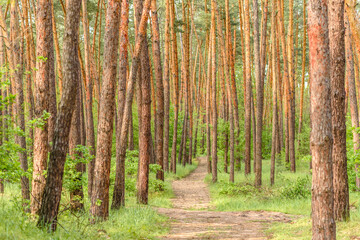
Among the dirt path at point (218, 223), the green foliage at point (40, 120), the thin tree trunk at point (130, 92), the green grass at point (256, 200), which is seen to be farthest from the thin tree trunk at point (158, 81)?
the green foliage at point (40, 120)

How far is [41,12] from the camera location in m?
7.08

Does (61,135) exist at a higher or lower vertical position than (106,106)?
lower

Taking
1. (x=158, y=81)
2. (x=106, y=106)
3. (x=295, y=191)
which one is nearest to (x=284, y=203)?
(x=295, y=191)

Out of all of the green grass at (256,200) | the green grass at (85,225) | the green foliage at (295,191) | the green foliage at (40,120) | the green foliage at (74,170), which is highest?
the green foliage at (40,120)

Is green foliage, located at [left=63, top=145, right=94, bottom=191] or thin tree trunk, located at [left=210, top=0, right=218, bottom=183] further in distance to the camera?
thin tree trunk, located at [left=210, top=0, right=218, bottom=183]

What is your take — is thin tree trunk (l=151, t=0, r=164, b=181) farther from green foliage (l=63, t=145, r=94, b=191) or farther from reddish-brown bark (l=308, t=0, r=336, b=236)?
reddish-brown bark (l=308, t=0, r=336, b=236)

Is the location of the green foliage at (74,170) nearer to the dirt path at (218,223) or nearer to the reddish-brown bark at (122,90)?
the reddish-brown bark at (122,90)

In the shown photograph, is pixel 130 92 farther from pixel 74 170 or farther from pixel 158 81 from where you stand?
pixel 158 81

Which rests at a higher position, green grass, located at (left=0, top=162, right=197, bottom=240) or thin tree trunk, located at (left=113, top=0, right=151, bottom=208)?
thin tree trunk, located at (left=113, top=0, right=151, bottom=208)

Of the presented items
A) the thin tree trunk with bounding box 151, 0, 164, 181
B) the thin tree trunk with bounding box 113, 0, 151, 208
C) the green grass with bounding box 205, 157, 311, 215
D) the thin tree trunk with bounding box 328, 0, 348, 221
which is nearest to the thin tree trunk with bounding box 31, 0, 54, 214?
the thin tree trunk with bounding box 113, 0, 151, 208

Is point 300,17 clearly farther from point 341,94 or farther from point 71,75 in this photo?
point 71,75

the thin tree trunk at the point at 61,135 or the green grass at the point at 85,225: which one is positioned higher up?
the thin tree trunk at the point at 61,135

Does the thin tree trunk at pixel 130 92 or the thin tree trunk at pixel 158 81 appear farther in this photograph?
the thin tree trunk at pixel 158 81

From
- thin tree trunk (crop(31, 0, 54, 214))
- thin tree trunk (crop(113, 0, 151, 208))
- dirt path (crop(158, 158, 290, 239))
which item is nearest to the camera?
thin tree trunk (crop(31, 0, 54, 214))
